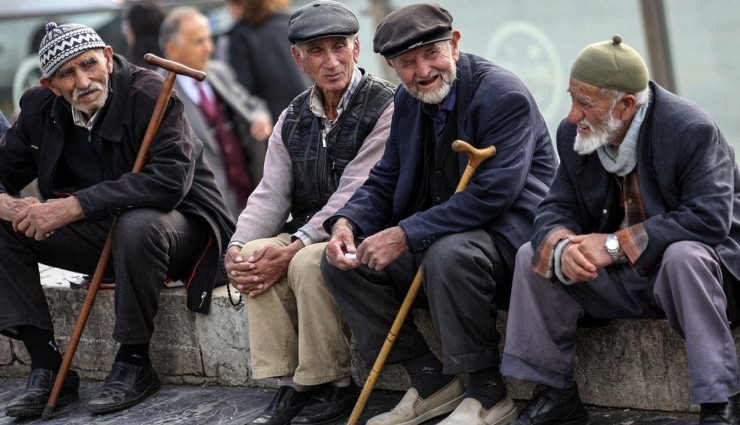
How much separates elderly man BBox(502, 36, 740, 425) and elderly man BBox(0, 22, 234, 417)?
5.85ft

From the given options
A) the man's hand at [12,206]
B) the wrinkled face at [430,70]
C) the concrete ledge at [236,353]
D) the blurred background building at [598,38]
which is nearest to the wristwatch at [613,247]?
the concrete ledge at [236,353]

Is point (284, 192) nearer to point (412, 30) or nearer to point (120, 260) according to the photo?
point (120, 260)

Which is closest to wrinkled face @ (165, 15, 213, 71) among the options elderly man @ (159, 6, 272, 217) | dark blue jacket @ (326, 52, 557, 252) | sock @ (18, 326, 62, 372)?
elderly man @ (159, 6, 272, 217)

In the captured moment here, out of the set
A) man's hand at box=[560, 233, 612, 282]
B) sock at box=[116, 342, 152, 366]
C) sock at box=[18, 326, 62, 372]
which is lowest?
sock at box=[116, 342, 152, 366]

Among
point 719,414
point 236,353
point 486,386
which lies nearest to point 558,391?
point 486,386

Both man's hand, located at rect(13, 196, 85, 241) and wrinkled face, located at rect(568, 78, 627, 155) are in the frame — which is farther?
man's hand, located at rect(13, 196, 85, 241)

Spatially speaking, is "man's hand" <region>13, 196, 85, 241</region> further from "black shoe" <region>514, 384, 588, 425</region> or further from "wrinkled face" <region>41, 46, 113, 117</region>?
"black shoe" <region>514, 384, 588, 425</region>

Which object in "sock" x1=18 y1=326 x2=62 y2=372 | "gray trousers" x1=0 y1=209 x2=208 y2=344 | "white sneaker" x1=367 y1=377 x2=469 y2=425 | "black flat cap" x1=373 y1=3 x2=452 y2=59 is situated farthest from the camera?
"sock" x1=18 y1=326 x2=62 y2=372

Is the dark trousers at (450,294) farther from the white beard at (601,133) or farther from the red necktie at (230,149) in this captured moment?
the red necktie at (230,149)

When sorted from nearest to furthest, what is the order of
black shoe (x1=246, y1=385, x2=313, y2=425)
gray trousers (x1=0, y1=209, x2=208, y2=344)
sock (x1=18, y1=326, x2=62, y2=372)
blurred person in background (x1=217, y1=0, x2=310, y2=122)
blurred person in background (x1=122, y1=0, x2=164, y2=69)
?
black shoe (x1=246, y1=385, x2=313, y2=425) → gray trousers (x1=0, y1=209, x2=208, y2=344) → sock (x1=18, y1=326, x2=62, y2=372) → blurred person in background (x1=217, y1=0, x2=310, y2=122) → blurred person in background (x1=122, y1=0, x2=164, y2=69)

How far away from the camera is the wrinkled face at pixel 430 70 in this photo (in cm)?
486

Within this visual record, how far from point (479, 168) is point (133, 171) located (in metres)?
1.60

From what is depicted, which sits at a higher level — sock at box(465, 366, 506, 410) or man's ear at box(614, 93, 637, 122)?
man's ear at box(614, 93, 637, 122)

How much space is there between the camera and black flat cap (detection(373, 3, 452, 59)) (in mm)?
4816
